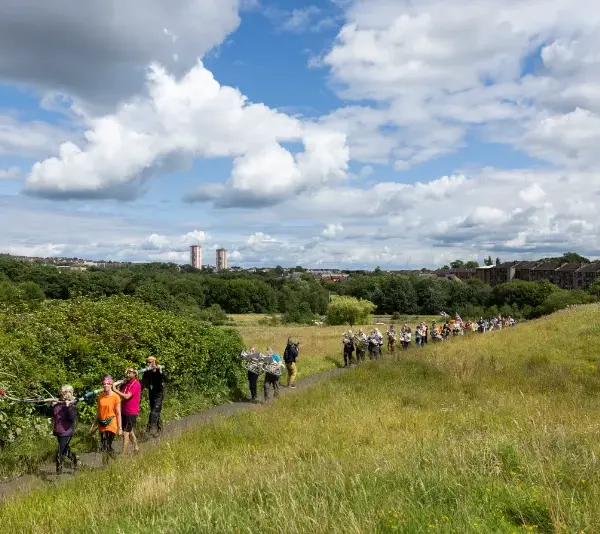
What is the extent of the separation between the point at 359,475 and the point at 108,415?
487 centimetres

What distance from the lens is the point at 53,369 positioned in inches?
390

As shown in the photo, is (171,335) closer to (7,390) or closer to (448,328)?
(7,390)

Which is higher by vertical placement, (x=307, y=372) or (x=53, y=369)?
(x=53, y=369)

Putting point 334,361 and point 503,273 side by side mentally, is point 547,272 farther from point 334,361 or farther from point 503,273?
point 334,361

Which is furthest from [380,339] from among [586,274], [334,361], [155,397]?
[586,274]

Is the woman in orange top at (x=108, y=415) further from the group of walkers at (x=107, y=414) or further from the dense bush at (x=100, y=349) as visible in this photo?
the dense bush at (x=100, y=349)

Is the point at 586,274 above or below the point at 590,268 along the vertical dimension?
below

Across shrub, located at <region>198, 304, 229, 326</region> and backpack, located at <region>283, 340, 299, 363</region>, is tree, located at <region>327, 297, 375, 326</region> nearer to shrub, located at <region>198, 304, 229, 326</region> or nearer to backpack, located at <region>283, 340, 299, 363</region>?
shrub, located at <region>198, 304, 229, 326</region>

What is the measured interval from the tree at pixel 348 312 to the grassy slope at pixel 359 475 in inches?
2276

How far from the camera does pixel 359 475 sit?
215 inches

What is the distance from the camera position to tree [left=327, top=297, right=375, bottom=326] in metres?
70.0

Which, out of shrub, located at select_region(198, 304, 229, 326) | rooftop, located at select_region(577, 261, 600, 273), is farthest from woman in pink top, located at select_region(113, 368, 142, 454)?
rooftop, located at select_region(577, 261, 600, 273)

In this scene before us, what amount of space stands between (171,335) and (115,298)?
6.36ft

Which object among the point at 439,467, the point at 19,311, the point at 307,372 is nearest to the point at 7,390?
the point at 19,311
